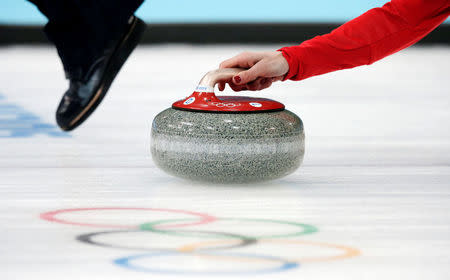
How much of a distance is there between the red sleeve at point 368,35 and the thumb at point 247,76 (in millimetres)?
118

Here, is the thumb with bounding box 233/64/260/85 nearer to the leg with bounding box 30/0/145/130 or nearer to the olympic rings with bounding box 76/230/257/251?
the leg with bounding box 30/0/145/130

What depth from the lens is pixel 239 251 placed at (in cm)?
139

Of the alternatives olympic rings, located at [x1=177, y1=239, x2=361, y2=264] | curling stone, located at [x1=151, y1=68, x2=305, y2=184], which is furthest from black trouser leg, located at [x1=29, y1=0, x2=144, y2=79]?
olympic rings, located at [x1=177, y1=239, x2=361, y2=264]

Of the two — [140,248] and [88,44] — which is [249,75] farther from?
[140,248]

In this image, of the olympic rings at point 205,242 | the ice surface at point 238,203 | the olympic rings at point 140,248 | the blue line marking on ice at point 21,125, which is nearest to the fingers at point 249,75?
the ice surface at point 238,203

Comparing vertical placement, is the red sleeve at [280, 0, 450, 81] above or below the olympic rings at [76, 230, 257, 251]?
above

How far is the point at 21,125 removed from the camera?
10.2 feet

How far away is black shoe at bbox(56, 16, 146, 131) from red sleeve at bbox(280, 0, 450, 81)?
41cm

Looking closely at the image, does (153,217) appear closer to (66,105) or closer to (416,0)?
(66,105)

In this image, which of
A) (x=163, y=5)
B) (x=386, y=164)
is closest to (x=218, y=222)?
(x=386, y=164)

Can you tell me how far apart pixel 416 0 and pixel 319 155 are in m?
0.61

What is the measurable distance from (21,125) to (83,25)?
121cm

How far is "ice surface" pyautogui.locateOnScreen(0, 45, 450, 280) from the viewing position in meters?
1.31

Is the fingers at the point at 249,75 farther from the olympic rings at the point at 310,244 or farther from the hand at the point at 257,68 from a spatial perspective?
the olympic rings at the point at 310,244
